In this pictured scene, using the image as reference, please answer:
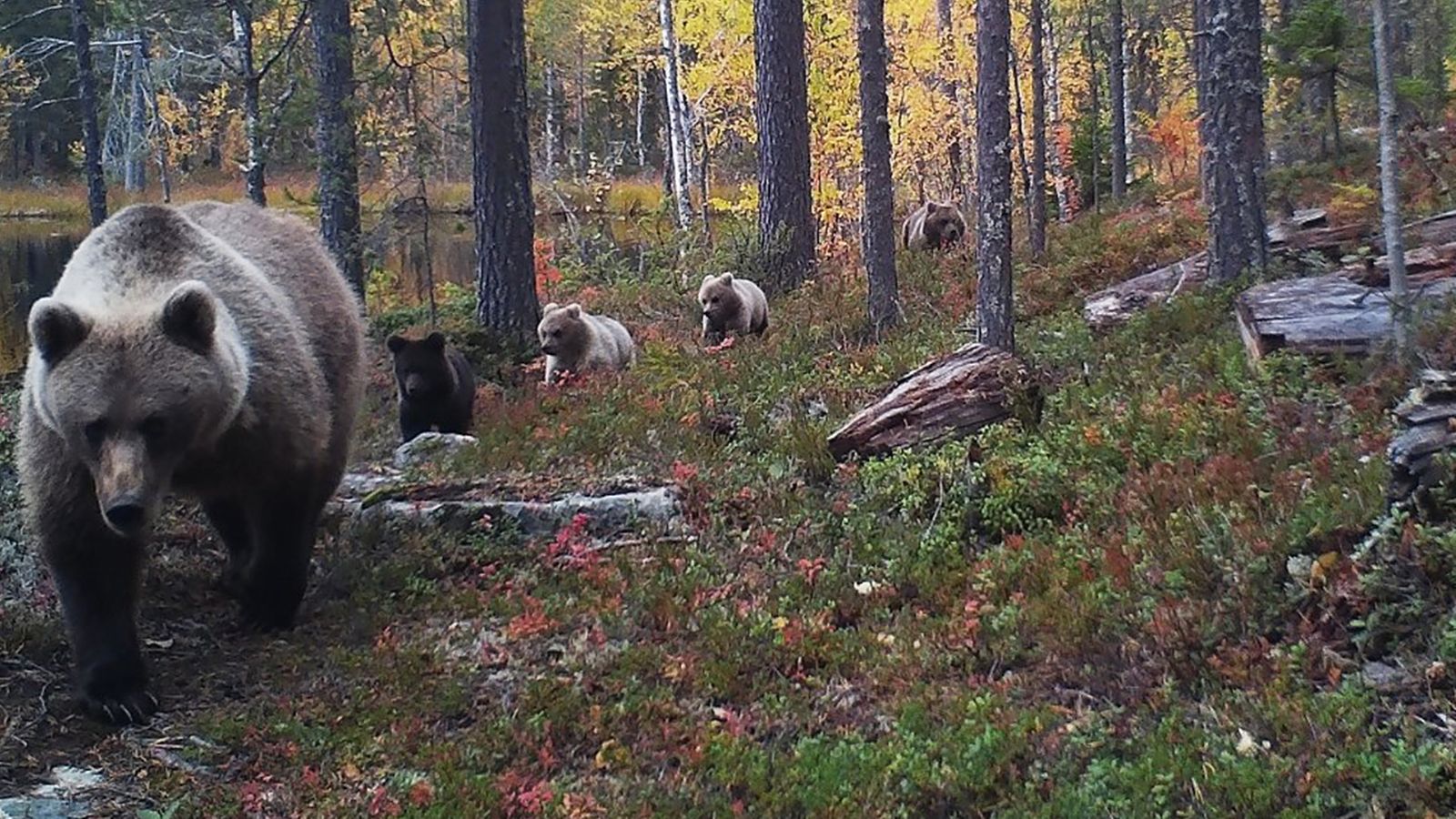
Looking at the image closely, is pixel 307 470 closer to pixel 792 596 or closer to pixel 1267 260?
pixel 792 596

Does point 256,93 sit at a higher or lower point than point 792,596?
higher

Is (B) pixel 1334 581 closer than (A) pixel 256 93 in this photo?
Yes

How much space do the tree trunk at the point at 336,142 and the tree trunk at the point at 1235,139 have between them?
34.7 feet

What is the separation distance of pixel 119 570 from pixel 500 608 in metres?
2.09

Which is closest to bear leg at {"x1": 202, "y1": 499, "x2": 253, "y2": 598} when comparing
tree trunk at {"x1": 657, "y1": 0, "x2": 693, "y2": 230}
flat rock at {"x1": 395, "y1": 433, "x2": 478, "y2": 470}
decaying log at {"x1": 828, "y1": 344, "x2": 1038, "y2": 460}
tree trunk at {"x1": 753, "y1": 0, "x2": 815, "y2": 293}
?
flat rock at {"x1": 395, "y1": 433, "x2": 478, "y2": 470}

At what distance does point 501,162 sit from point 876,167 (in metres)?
4.15

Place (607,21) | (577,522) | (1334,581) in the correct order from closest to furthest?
(1334,581), (577,522), (607,21)

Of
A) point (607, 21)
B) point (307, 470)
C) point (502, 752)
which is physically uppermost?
point (607, 21)

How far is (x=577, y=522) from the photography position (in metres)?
8.27

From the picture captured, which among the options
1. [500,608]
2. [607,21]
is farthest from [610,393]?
[607,21]

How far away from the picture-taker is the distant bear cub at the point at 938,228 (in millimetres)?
21625

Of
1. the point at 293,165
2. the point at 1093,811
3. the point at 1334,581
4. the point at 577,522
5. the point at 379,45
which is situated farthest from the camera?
the point at 293,165

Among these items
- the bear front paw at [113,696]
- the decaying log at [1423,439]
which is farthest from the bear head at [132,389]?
the decaying log at [1423,439]

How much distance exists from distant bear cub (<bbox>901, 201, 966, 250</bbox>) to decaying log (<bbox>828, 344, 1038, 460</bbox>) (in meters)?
12.2
